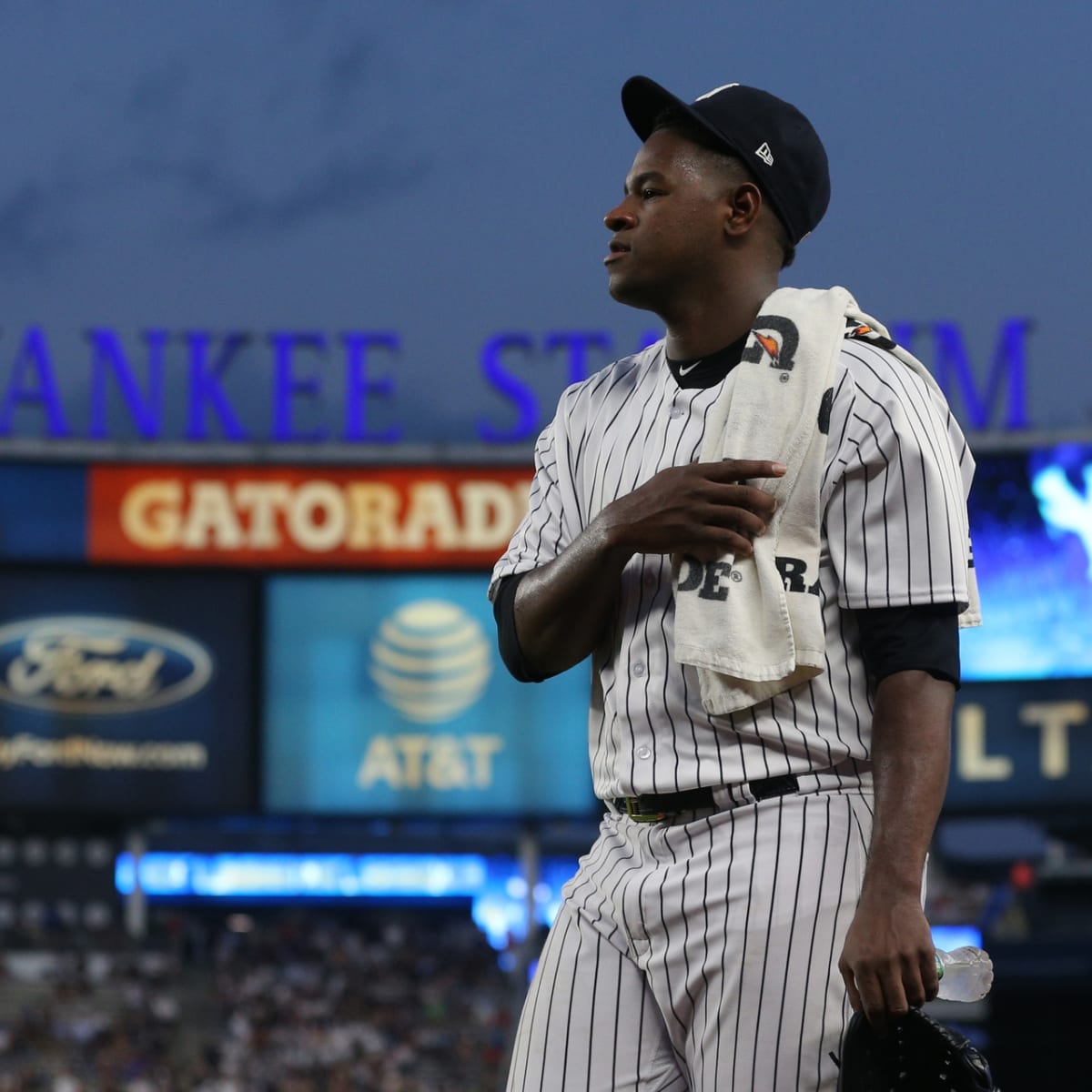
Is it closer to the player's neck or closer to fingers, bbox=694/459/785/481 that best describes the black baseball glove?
fingers, bbox=694/459/785/481

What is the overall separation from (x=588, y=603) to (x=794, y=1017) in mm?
537

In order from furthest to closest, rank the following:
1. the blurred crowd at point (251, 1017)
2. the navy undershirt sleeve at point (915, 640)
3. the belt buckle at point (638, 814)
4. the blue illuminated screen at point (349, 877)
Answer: the blue illuminated screen at point (349, 877) → the blurred crowd at point (251, 1017) → the belt buckle at point (638, 814) → the navy undershirt sleeve at point (915, 640)

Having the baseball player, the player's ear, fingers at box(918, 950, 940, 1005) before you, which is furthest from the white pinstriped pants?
the player's ear

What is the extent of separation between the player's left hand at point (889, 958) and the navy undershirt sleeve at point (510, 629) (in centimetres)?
54

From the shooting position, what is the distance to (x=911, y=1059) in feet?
6.41

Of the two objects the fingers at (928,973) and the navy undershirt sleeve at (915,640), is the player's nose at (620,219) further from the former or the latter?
the fingers at (928,973)

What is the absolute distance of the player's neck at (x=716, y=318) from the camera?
234 cm

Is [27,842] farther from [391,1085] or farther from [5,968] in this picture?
[391,1085]

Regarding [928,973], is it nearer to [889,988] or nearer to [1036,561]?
[889,988]

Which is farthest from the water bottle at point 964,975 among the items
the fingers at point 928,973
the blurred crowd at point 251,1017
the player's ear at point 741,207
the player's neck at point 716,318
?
the blurred crowd at point 251,1017

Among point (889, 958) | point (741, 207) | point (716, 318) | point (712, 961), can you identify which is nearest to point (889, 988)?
point (889, 958)

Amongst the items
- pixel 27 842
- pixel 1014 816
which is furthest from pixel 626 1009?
pixel 27 842

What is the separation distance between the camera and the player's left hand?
1.94 m

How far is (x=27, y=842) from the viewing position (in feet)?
69.7
